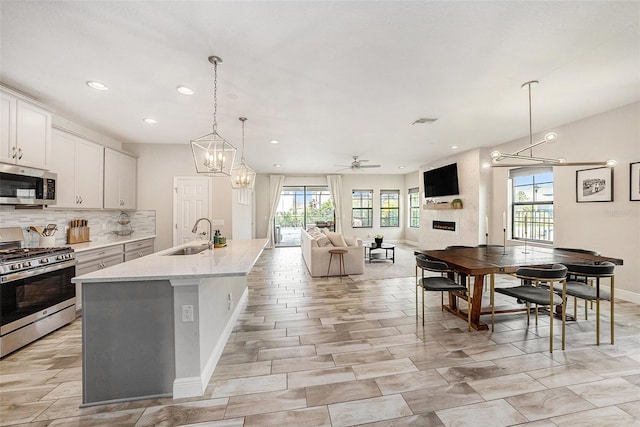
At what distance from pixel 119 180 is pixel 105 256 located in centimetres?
157

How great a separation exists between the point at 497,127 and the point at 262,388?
5.22 meters

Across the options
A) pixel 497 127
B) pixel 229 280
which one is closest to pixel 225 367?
pixel 229 280

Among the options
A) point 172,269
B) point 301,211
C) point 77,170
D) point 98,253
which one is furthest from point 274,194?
point 172,269

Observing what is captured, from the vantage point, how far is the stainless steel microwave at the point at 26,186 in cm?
276

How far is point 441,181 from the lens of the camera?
736 cm

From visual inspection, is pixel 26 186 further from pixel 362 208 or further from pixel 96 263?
pixel 362 208

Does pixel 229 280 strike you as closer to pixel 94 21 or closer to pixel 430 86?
pixel 94 21

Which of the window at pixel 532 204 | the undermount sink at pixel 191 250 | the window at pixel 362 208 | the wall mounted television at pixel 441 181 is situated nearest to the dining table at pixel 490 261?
the window at pixel 532 204

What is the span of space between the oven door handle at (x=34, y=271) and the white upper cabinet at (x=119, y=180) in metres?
1.55

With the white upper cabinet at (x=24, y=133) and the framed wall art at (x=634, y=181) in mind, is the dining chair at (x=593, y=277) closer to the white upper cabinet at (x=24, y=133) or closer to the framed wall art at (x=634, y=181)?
the framed wall art at (x=634, y=181)

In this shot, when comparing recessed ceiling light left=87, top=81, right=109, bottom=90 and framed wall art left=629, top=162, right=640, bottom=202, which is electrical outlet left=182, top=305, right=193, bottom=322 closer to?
recessed ceiling light left=87, top=81, right=109, bottom=90

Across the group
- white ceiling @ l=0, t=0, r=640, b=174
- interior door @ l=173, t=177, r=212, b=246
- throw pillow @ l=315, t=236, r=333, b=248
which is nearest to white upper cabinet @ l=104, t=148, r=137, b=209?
white ceiling @ l=0, t=0, r=640, b=174

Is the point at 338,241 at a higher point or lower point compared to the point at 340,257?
higher

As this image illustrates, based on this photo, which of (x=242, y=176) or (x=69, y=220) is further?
(x=69, y=220)
